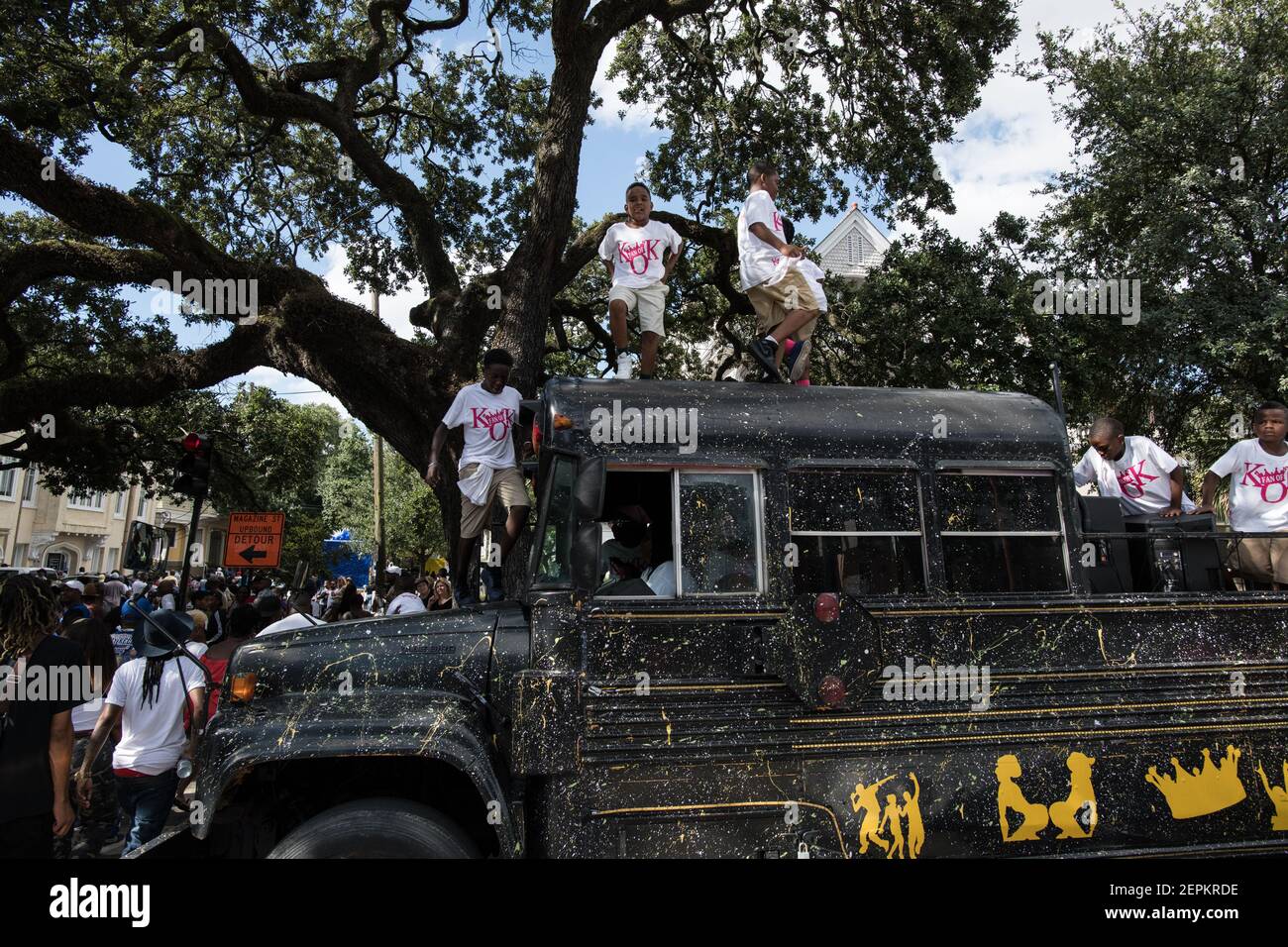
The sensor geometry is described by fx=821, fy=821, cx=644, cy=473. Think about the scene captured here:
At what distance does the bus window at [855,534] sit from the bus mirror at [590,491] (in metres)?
0.98

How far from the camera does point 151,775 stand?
18.1ft

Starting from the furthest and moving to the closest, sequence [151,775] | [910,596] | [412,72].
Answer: [412,72] < [151,775] < [910,596]

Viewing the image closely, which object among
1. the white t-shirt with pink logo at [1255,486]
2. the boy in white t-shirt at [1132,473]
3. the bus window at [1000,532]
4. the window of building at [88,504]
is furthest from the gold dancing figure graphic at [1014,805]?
the window of building at [88,504]

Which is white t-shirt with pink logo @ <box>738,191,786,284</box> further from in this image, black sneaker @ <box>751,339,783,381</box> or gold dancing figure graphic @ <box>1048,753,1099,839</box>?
gold dancing figure graphic @ <box>1048,753,1099,839</box>

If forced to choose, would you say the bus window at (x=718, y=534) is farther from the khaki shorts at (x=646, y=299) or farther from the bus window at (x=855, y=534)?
the khaki shorts at (x=646, y=299)

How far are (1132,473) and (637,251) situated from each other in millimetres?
3934

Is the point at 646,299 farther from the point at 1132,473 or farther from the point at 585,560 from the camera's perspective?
the point at 1132,473

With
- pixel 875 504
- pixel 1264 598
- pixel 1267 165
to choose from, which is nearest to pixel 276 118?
pixel 875 504

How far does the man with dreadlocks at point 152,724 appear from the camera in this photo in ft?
18.1

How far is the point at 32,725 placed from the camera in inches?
148

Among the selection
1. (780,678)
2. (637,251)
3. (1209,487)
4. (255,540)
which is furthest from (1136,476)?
(255,540)

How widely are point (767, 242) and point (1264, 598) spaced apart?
3.79 meters

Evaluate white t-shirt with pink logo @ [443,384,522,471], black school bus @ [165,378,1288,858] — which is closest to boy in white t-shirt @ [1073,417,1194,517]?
black school bus @ [165,378,1288,858]
